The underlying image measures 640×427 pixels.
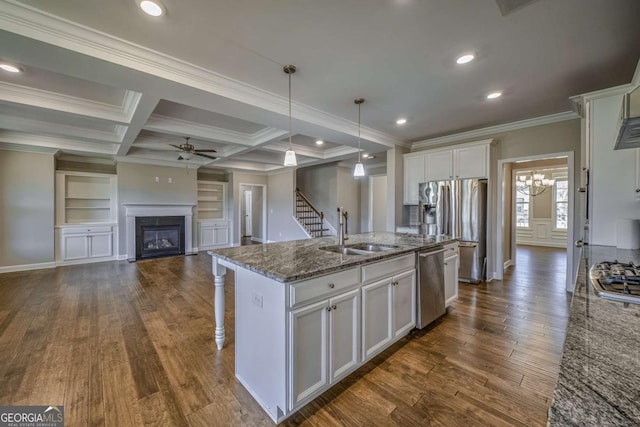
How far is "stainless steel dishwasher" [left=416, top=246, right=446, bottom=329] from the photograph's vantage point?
108 inches

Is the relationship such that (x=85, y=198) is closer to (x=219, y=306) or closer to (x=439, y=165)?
(x=219, y=306)

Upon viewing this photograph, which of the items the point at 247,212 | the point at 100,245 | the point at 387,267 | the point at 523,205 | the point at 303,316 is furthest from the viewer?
the point at 247,212

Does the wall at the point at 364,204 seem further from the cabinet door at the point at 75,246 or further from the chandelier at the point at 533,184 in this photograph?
the cabinet door at the point at 75,246

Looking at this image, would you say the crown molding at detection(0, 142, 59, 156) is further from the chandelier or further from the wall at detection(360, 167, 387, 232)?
the chandelier

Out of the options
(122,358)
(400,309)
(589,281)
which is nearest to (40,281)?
(122,358)

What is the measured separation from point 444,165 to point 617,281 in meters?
3.91

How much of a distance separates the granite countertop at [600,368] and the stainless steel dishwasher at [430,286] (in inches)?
63.8

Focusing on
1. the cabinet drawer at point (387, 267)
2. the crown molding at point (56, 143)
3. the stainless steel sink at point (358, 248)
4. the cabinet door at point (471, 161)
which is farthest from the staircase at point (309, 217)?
the cabinet drawer at point (387, 267)

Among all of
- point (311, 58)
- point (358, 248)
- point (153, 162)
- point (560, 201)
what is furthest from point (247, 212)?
point (560, 201)

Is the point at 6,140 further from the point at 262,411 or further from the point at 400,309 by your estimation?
the point at 400,309

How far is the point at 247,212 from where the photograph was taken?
11438 millimetres

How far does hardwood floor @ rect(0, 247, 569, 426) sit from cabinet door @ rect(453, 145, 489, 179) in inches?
81.0

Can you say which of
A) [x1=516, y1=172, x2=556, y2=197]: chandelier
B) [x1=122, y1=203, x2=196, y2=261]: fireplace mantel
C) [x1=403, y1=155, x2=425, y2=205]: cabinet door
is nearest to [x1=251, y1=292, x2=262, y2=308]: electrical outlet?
[x1=403, y1=155, x2=425, y2=205]: cabinet door

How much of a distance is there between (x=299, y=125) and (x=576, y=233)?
14.8 ft
